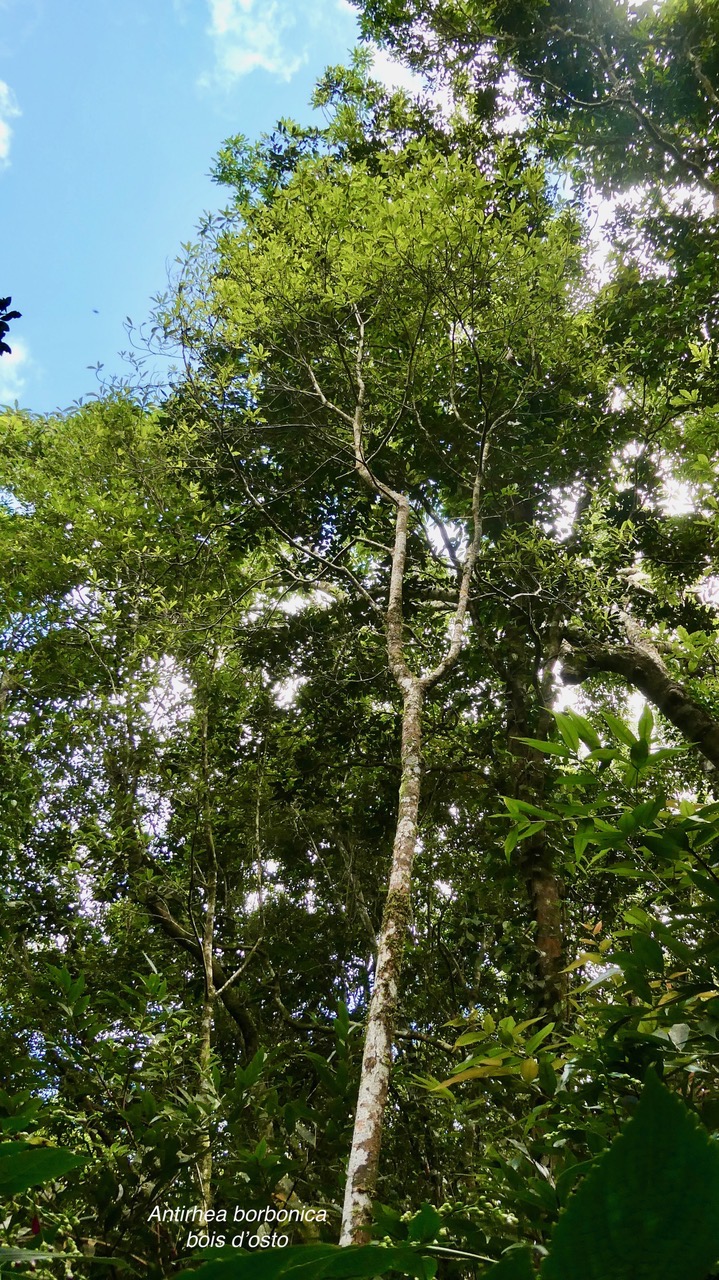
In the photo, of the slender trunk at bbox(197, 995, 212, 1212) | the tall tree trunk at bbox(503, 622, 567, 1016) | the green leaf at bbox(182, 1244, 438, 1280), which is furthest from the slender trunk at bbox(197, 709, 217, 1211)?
the green leaf at bbox(182, 1244, 438, 1280)

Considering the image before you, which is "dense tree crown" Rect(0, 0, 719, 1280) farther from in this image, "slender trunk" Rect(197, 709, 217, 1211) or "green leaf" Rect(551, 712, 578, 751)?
"green leaf" Rect(551, 712, 578, 751)

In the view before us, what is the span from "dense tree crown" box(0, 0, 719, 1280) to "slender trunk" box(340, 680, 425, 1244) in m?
0.05

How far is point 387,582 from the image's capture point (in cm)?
682

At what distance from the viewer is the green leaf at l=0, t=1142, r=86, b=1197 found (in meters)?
0.62

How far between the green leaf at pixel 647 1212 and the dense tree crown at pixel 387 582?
291 centimetres

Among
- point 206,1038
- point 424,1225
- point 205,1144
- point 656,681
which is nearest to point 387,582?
point 656,681

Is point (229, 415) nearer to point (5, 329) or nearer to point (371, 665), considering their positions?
point (371, 665)

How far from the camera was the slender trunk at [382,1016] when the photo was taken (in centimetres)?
225

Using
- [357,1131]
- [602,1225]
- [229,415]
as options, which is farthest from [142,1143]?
[229,415]

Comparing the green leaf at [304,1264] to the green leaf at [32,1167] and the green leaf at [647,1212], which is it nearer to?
the green leaf at [647,1212]

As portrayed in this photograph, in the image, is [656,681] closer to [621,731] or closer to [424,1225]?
[621,731]

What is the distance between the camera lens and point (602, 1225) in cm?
34

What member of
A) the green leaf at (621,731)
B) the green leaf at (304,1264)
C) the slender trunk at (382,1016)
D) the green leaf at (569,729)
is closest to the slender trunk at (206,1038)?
the slender trunk at (382,1016)

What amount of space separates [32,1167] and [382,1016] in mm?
2388
